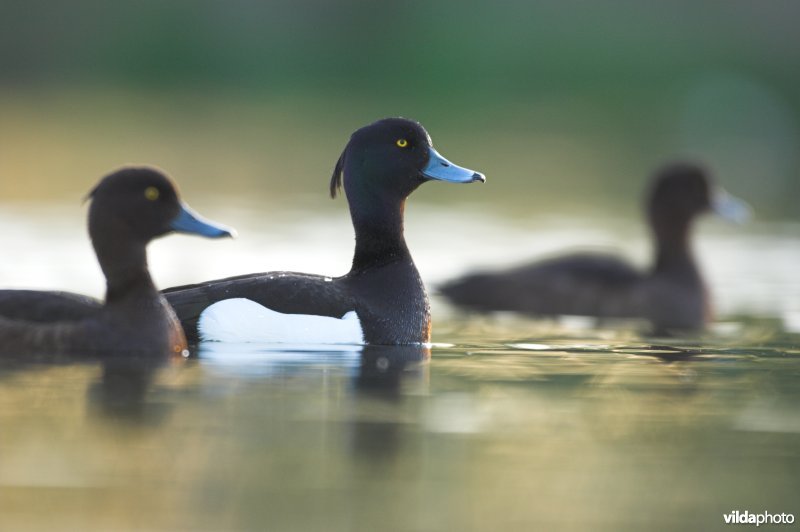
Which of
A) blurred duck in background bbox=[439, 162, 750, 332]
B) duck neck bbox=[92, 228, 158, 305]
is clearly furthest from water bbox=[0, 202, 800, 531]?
blurred duck in background bbox=[439, 162, 750, 332]

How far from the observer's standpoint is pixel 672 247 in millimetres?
14641

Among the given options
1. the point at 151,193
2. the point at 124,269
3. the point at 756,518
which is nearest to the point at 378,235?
the point at 151,193

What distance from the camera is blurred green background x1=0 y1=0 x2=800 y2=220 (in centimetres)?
2444

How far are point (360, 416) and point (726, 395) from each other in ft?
6.76

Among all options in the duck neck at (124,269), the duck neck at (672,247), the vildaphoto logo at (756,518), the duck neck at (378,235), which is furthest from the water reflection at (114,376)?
the duck neck at (672,247)

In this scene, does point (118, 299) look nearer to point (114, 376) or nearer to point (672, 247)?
point (114, 376)

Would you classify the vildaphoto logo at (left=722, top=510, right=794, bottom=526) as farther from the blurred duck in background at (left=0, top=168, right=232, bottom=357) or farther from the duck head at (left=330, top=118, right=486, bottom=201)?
the duck head at (left=330, top=118, right=486, bottom=201)

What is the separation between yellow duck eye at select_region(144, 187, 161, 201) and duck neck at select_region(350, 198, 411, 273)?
5.10ft

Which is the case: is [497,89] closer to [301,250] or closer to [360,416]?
[301,250]

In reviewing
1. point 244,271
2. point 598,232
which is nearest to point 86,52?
point 598,232

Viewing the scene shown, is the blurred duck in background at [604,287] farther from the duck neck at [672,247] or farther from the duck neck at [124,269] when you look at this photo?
the duck neck at [124,269]

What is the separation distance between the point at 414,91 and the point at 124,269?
950 inches

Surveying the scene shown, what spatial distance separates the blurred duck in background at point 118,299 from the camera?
348 inches

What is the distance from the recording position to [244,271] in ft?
48.1
